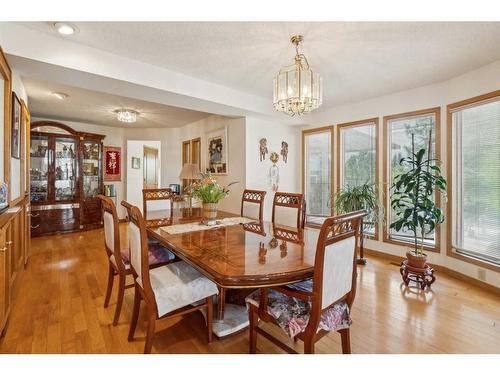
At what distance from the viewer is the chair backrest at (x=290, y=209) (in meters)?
2.63

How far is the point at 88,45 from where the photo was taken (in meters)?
2.31

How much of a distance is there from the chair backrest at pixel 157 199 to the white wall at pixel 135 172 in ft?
10.8

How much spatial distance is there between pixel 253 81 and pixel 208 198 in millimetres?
1733

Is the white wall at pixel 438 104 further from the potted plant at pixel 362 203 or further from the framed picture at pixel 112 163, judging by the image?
the framed picture at pixel 112 163

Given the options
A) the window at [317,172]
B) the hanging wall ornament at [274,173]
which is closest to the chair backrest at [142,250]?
the hanging wall ornament at [274,173]

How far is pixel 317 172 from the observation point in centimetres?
475

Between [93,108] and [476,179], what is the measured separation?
19.2ft

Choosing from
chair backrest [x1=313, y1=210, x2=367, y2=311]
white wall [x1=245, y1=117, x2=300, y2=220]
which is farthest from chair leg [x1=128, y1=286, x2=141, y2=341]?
white wall [x1=245, y1=117, x2=300, y2=220]

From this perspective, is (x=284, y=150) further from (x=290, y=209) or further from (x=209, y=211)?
(x=209, y=211)

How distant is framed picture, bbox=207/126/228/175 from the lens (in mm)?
4590

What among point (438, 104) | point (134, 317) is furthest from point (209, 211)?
point (438, 104)

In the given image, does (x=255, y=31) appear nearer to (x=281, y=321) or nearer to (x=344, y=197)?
(x=281, y=321)

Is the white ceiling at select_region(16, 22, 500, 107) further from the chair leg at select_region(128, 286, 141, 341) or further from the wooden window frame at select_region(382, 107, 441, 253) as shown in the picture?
the chair leg at select_region(128, 286, 141, 341)
